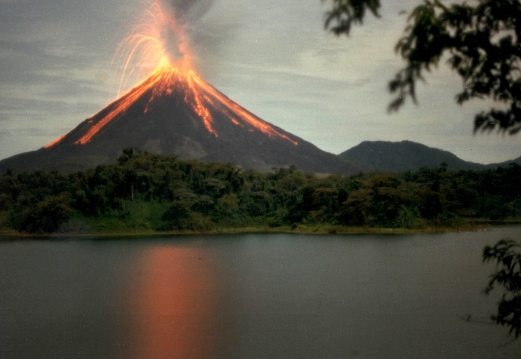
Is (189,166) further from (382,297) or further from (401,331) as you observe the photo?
(401,331)

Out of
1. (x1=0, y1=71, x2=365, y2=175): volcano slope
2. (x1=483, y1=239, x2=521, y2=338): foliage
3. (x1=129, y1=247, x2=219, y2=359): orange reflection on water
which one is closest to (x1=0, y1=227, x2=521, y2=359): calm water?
(x1=129, y1=247, x2=219, y2=359): orange reflection on water

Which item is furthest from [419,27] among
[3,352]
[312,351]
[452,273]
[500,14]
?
[452,273]

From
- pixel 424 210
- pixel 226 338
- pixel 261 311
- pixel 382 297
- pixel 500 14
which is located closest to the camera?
pixel 500 14

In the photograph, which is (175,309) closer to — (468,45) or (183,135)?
(468,45)

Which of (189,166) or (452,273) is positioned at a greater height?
(189,166)

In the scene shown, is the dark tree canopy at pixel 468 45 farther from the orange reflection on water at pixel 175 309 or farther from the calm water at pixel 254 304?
the orange reflection on water at pixel 175 309

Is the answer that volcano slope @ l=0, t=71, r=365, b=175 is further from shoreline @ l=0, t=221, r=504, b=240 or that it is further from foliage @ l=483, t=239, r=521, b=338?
foliage @ l=483, t=239, r=521, b=338

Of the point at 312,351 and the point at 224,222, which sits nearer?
the point at 312,351
